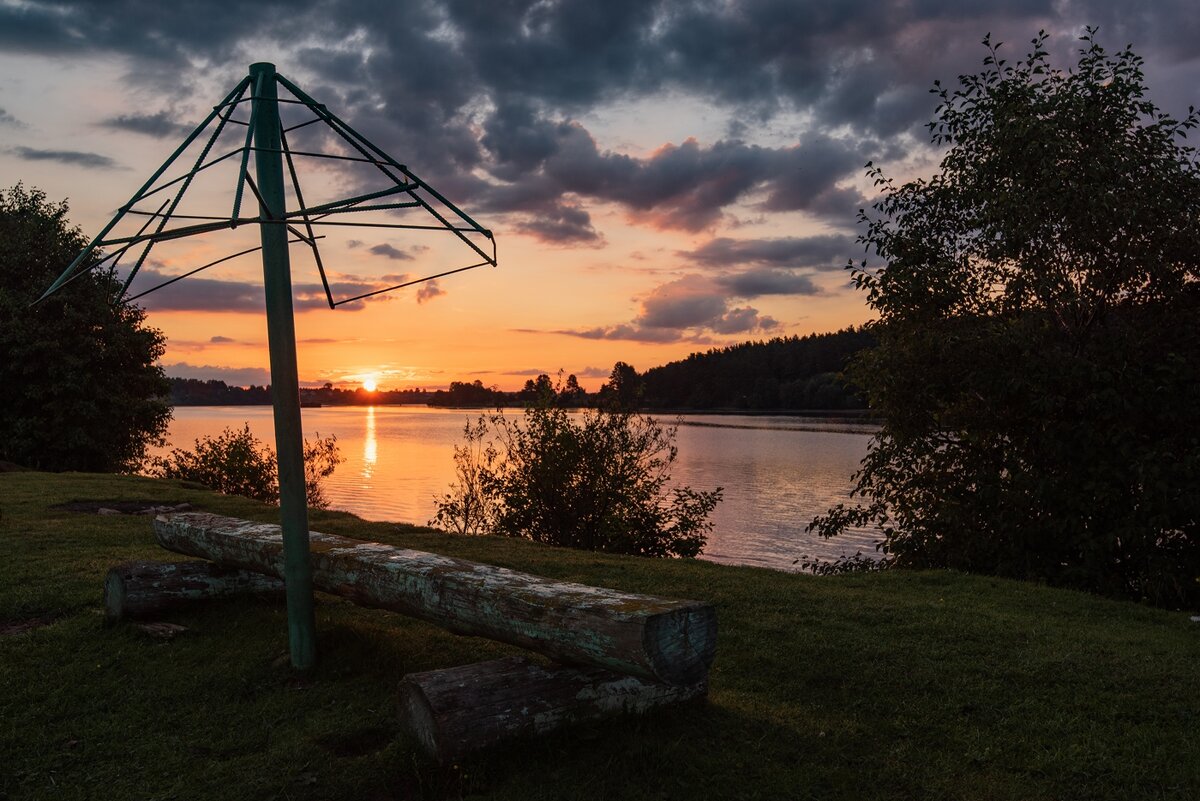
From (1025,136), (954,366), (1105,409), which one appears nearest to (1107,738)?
(1105,409)

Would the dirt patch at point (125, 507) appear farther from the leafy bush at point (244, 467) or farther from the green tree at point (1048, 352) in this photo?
the green tree at point (1048, 352)

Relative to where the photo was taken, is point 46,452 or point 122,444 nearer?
point 46,452

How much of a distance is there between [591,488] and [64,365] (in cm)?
1910

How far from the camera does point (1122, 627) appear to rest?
25.5ft

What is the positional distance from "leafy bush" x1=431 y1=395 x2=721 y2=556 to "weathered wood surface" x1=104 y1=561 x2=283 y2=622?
8.62 m

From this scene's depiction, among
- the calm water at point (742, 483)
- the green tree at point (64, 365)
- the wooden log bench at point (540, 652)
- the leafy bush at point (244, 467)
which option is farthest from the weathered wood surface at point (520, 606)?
the green tree at point (64, 365)

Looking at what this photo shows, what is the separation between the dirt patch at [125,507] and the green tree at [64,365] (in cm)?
1081

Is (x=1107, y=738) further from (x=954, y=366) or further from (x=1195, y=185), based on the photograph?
(x=1195, y=185)

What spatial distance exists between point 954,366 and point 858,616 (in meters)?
5.53

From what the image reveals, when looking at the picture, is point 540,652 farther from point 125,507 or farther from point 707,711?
point 125,507

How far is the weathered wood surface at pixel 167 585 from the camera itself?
6941 mm

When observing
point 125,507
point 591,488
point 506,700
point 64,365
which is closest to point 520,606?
point 506,700

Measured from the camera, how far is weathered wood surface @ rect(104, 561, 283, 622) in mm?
6941

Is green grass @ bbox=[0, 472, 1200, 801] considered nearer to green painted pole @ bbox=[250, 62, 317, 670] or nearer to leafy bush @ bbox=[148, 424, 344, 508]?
green painted pole @ bbox=[250, 62, 317, 670]
